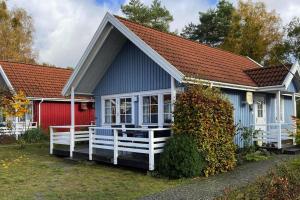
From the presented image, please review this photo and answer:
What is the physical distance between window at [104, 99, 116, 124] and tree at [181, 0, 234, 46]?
28427mm

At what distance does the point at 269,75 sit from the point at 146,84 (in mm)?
5643

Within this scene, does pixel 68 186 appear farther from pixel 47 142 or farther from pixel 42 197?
pixel 47 142

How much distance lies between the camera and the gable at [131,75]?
1405 cm

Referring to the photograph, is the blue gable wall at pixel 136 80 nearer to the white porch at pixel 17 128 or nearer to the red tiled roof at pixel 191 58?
the red tiled roof at pixel 191 58

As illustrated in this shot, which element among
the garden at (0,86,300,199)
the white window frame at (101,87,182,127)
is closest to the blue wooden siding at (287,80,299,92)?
the garden at (0,86,300,199)

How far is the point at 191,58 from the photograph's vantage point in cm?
1447

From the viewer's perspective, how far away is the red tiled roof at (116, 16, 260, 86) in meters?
13.1

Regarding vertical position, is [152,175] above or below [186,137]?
below

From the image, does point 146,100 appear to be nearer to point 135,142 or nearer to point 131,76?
point 131,76

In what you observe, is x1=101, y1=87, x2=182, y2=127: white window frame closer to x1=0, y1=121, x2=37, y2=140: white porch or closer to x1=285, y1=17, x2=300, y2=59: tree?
x1=0, y1=121, x2=37, y2=140: white porch

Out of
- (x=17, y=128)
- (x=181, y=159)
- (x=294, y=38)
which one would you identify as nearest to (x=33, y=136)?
(x=17, y=128)

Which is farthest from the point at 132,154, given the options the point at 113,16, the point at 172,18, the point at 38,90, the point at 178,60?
the point at 172,18

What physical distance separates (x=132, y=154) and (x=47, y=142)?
30.6 feet

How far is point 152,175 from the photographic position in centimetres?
1112
